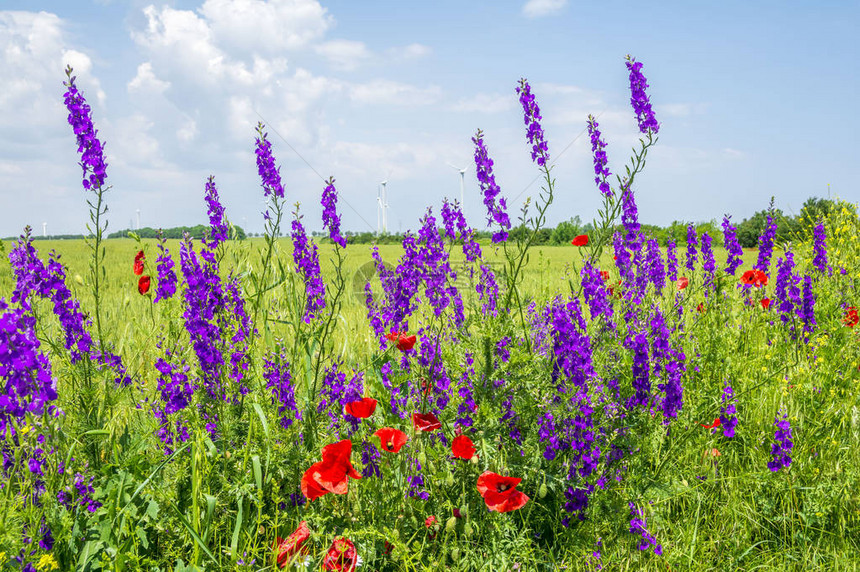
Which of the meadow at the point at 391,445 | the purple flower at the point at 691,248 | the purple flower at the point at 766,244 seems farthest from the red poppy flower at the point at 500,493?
the purple flower at the point at 766,244

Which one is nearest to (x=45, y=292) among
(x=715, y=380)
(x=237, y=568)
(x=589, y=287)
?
(x=237, y=568)

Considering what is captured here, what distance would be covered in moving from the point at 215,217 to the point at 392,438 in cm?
153

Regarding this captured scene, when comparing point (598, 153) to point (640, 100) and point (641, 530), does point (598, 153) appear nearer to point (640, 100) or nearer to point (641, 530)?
point (640, 100)

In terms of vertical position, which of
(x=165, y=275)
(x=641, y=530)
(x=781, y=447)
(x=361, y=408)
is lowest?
→ (x=641, y=530)

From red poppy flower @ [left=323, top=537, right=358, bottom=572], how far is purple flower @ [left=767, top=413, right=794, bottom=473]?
7.11 ft

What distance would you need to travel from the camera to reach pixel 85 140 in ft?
8.20

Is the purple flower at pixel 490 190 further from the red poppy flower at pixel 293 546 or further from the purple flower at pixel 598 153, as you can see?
the red poppy flower at pixel 293 546

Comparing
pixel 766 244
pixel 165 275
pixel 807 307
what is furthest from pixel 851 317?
pixel 165 275

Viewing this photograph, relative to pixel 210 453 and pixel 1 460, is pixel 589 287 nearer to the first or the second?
pixel 210 453

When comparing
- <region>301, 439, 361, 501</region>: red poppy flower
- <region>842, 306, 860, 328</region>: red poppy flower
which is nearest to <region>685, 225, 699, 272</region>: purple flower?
<region>842, 306, 860, 328</region>: red poppy flower

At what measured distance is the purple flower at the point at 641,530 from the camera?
2.28 metres

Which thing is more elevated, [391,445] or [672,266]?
[672,266]

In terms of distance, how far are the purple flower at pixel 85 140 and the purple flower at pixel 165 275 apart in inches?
15.0

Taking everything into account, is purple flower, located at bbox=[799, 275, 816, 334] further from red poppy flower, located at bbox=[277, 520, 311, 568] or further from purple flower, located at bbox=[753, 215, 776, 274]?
red poppy flower, located at bbox=[277, 520, 311, 568]
